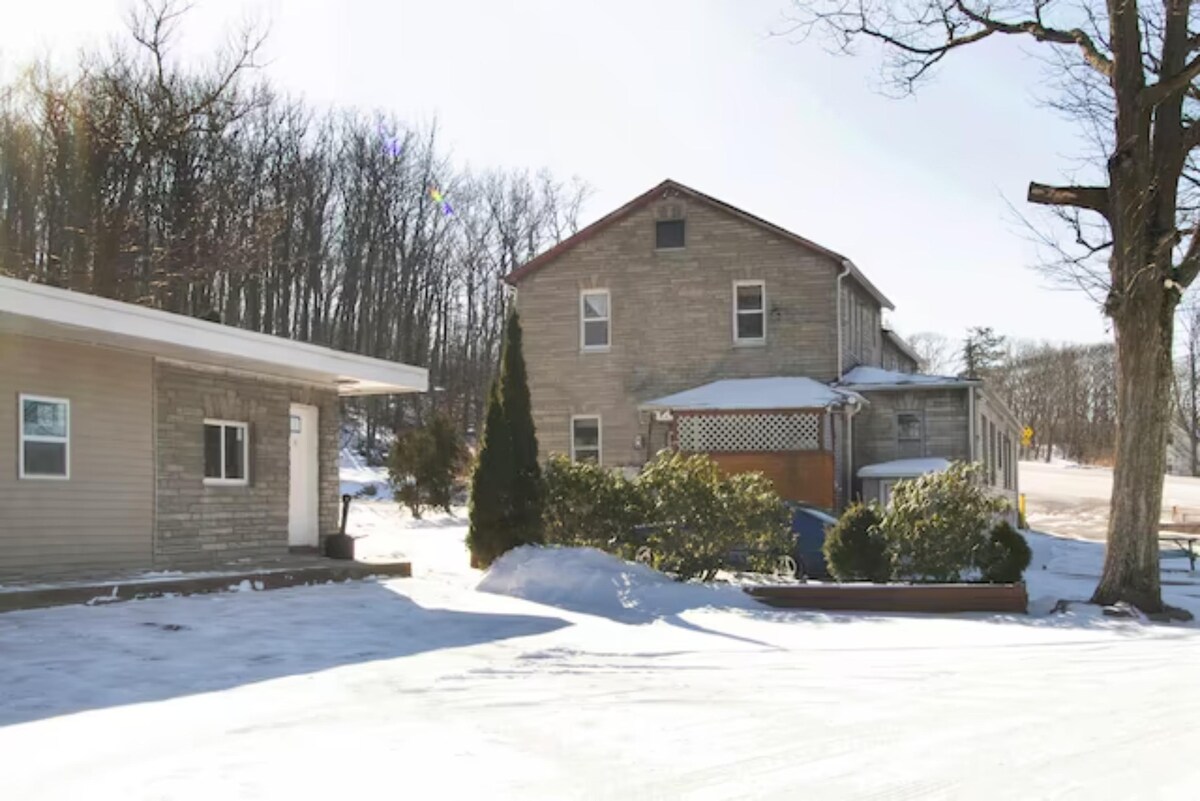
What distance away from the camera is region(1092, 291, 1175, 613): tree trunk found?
510 inches

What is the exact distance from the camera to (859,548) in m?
14.0

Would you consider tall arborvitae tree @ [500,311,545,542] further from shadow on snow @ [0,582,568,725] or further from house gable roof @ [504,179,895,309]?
house gable roof @ [504,179,895,309]

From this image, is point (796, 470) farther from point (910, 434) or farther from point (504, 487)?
point (504, 487)

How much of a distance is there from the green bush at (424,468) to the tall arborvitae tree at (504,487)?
12.1 metres

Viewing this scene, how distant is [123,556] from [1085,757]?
1055 centimetres

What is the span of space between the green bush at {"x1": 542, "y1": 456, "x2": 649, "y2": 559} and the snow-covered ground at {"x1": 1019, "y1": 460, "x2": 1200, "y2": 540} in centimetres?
2116

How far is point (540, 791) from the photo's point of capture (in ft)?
16.3

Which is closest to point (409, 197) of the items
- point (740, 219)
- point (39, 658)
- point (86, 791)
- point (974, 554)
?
point (740, 219)

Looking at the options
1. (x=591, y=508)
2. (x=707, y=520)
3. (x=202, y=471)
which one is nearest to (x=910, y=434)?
(x=707, y=520)

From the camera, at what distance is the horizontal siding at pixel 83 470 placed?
11422 mm

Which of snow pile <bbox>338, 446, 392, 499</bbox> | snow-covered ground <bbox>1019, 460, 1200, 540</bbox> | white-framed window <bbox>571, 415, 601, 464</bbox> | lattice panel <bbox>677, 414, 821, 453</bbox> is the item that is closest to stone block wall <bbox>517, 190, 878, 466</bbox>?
white-framed window <bbox>571, 415, 601, 464</bbox>

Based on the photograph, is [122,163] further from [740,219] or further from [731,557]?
[731,557]

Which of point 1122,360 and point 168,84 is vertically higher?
point 168,84

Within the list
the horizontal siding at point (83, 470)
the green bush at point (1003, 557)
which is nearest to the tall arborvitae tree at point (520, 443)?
the horizontal siding at point (83, 470)
